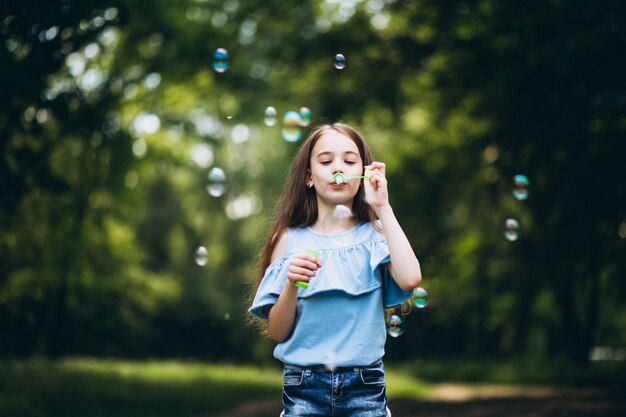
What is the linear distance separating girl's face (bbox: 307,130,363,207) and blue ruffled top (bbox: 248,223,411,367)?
167 mm

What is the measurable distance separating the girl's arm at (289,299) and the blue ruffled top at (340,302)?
4 centimetres

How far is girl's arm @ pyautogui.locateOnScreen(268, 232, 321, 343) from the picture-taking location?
8.63 ft

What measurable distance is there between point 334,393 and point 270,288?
450 millimetres

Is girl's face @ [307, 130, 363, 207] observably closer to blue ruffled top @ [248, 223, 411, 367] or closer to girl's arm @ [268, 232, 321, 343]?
blue ruffled top @ [248, 223, 411, 367]

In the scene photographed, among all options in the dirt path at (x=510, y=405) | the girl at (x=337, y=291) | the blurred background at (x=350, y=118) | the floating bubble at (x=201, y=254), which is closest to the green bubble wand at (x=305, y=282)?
the girl at (x=337, y=291)

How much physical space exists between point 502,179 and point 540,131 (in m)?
1.49

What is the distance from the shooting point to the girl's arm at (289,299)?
2.63 metres

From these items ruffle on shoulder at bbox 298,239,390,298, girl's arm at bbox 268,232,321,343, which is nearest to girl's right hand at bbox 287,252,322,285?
girl's arm at bbox 268,232,321,343

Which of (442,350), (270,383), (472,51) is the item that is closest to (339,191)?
(472,51)

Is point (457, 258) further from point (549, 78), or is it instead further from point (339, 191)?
point (339, 191)

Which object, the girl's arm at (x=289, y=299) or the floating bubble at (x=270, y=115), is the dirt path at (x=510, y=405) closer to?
the floating bubble at (x=270, y=115)

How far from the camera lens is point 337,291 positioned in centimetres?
282

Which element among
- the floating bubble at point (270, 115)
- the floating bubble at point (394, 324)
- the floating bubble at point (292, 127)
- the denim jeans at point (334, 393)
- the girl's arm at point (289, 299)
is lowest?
the denim jeans at point (334, 393)

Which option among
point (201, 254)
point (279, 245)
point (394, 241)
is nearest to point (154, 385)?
point (201, 254)
